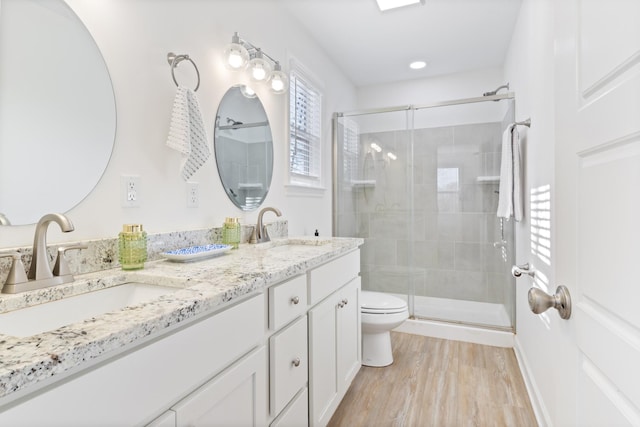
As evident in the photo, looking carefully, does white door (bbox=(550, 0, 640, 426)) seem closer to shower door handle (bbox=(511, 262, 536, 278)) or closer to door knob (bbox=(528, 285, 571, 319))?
door knob (bbox=(528, 285, 571, 319))

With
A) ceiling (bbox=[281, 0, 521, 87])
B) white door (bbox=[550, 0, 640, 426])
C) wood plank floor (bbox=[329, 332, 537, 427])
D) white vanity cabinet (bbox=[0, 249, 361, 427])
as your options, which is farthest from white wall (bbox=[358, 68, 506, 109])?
white door (bbox=[550, 0, 640, 426])

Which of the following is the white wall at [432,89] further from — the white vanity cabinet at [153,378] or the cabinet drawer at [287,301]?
the white vanity cabinet at [153,378]

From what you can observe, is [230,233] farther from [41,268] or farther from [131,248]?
[41,268]

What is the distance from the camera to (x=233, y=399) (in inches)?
34.6

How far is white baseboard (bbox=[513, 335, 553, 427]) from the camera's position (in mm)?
1635

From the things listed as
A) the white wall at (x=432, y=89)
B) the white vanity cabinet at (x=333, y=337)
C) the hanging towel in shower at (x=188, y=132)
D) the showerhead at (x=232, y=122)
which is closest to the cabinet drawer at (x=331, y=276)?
the white vanity cabinet at (x=333, y=337)

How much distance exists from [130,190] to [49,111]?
0.34 meters

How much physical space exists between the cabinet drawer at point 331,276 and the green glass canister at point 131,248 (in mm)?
628

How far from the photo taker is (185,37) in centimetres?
149

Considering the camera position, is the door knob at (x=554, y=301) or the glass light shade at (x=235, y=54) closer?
the door knob at (x=554, y=301)

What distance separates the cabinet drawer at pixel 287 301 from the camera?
1101 mm

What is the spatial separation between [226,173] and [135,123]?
0.55m

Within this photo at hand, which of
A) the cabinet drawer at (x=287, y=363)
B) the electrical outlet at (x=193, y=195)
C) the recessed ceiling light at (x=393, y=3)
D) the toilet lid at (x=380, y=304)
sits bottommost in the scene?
the toilet lid at (x=380, y=304)

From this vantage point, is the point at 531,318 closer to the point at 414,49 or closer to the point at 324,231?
the point at 324,231
